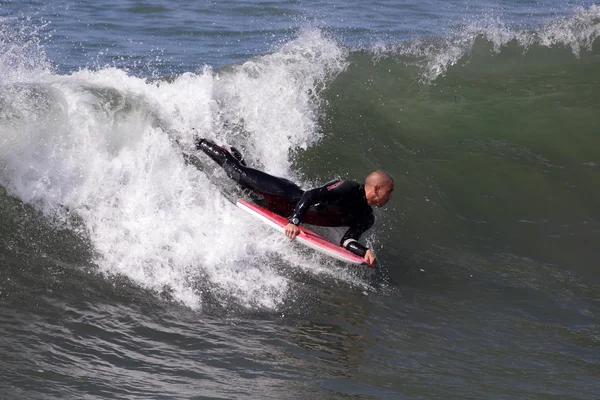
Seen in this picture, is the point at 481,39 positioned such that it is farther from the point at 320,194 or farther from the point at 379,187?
the point at 320,194

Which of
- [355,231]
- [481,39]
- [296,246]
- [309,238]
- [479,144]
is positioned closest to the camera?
[309,238]

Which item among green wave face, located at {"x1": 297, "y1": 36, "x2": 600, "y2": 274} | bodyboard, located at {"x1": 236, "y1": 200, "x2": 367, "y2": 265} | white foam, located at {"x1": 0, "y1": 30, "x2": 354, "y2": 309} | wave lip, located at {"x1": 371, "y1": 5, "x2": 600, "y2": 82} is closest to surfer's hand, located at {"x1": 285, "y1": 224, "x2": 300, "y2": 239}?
bodyboard, located at {"x1": 236, "y1": 200, "x2": 367, "y2": 265}

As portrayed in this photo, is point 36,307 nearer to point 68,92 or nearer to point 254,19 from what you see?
point 68,92

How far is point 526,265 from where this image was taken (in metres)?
9.17

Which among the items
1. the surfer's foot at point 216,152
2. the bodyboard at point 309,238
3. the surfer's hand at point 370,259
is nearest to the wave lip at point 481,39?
the surfer's foot at point 216,152

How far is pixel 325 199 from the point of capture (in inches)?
327

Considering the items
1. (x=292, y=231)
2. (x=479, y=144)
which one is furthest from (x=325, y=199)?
(x=479, y=144)

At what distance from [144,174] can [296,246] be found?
1830 millimetres

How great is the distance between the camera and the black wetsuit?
326 inches

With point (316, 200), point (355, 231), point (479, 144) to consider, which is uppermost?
point (479, 144)

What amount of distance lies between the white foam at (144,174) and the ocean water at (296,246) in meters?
0.03

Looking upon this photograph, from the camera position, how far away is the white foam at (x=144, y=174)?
26.3 ft

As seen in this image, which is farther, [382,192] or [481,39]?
[481,39]

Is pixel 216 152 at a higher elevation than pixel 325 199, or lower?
higher
